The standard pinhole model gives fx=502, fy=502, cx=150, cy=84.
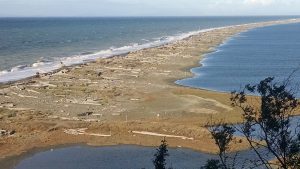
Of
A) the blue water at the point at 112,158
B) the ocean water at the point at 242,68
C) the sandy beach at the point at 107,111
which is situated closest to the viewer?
the blue water at the point at 112,158

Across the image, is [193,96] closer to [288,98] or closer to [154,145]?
[154,145]

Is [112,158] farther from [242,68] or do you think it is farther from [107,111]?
[242,68]

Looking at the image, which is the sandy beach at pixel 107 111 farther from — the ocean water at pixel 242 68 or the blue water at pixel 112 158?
the ocean water at pixel 242 68

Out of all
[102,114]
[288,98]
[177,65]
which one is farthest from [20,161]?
[177,65]

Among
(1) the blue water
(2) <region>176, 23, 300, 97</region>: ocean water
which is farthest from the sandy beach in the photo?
(2) <region>176, 23, 300, 97</region>: ocean water

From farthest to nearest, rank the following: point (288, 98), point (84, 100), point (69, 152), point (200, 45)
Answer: point (200, 45) < point (84, 100) < point (69, 152) < point (288, 98)

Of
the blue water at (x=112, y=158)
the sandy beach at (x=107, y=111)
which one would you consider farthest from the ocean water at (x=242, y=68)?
the blue water at (x=112, y=158)
